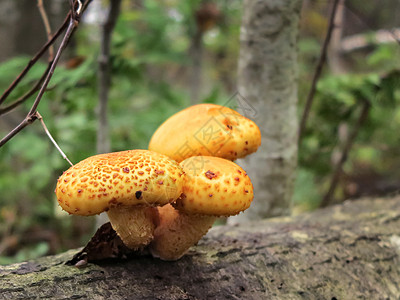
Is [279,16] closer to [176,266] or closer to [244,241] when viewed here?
[244,241]

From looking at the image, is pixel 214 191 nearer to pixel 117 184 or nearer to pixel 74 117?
pixel 117 184

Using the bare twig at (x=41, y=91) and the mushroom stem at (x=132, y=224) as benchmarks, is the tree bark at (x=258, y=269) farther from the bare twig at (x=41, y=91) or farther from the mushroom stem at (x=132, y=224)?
the bare twig at (x=41, y=91)

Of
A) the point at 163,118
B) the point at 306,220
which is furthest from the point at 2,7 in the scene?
the point at 306,220

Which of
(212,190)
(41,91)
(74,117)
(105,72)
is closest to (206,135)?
(212,190)

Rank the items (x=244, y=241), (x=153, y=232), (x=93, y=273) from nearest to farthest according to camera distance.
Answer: (x=93, y=273) → (x=153, y=232) → (x=244, y=241)

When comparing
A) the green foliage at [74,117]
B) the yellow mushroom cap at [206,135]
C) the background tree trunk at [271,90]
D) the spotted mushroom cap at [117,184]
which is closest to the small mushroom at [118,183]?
the spotted mushroom cap at [117,184]
